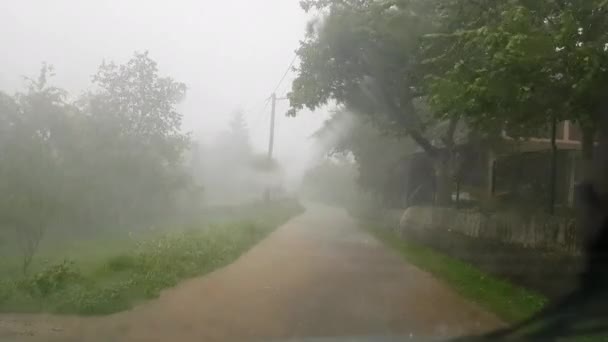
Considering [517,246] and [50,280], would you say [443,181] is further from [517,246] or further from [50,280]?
[50,280]

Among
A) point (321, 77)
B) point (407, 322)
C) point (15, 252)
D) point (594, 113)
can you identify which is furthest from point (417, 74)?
point (15, 252)

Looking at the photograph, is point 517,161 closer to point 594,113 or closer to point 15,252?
point 594,113

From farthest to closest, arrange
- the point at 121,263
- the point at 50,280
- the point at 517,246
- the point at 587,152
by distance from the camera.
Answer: the point at 121,263 < the point at 517,246 < the point at 587,152 < the point at 50,280

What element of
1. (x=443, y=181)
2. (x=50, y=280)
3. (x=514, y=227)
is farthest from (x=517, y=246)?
(x=50, y=280)

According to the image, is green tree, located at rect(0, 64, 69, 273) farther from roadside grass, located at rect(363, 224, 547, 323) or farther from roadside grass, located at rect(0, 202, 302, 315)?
roadside grass, located at rect(363, 224, 547, 323)

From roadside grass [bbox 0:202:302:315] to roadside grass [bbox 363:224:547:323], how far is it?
441 centimetres

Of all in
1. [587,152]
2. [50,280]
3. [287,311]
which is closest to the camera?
[287,311]

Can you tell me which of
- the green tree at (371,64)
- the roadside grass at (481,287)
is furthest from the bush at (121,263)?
the green tree at (371,64)

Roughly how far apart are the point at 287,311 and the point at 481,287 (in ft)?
11.3

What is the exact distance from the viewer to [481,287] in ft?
33.3

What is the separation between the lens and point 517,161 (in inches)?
496

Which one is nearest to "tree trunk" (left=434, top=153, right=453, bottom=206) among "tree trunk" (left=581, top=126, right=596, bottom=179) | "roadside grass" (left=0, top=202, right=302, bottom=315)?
"roadside grass" (left=0, top=202, right=302, bottom=315)

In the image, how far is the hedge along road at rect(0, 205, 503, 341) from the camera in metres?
7.43

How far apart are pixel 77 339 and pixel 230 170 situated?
2457 cm
